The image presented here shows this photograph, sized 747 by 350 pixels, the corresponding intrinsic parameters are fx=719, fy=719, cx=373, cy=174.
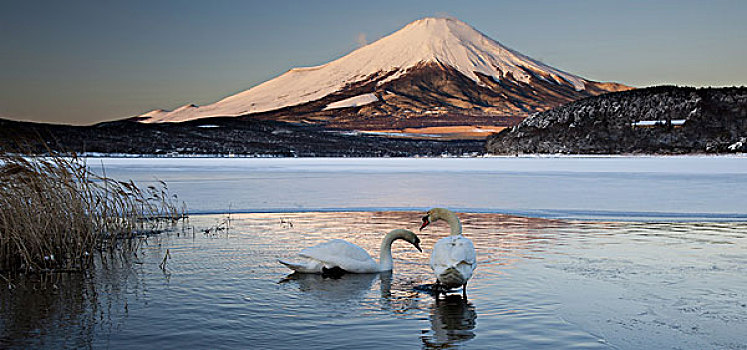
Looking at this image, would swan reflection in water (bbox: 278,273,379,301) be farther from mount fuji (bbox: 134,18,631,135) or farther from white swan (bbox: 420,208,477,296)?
mount fuji (bbox: 134,18,631,135)

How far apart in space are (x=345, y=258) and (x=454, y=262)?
1.51 m

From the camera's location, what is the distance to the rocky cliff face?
233 ft

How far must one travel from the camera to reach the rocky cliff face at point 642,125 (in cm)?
7106

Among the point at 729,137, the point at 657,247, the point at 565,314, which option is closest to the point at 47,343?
the point at 565,314

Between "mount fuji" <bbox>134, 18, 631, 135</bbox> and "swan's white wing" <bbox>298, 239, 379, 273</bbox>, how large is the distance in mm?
141973

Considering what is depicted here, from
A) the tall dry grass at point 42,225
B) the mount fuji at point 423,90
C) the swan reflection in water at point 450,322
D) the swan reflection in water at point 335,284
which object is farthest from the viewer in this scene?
the mount fuji at point 423,90

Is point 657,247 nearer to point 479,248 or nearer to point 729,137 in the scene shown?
point 479,248

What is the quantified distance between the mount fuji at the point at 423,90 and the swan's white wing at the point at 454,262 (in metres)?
143

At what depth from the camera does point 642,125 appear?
76812mm

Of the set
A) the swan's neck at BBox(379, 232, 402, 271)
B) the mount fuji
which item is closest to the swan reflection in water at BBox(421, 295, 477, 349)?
the swan's neck at BBox(379, 232, 402, 271)

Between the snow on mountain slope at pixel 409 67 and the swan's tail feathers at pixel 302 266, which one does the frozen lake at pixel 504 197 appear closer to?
the swan's tail feathers at pixel 302 266

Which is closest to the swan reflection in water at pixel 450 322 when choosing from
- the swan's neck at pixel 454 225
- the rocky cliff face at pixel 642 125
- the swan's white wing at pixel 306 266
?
the swan's neck at pixel 454 225

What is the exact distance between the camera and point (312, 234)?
10.2 m

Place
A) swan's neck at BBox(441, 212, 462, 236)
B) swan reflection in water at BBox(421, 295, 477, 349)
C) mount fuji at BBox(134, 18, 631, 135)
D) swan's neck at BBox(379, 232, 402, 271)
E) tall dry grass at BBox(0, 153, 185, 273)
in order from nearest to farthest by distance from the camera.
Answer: swan reflection in water at BBox(421, 295, 477, 349), swan's neck at BBox(441, 212, 462, 236), swan's neck at BBox(379, 232, 402, 271), tall dry grass at BBox(0, 153, 185, 273), mount fuji at BBox(134, 18, 631, 135)
